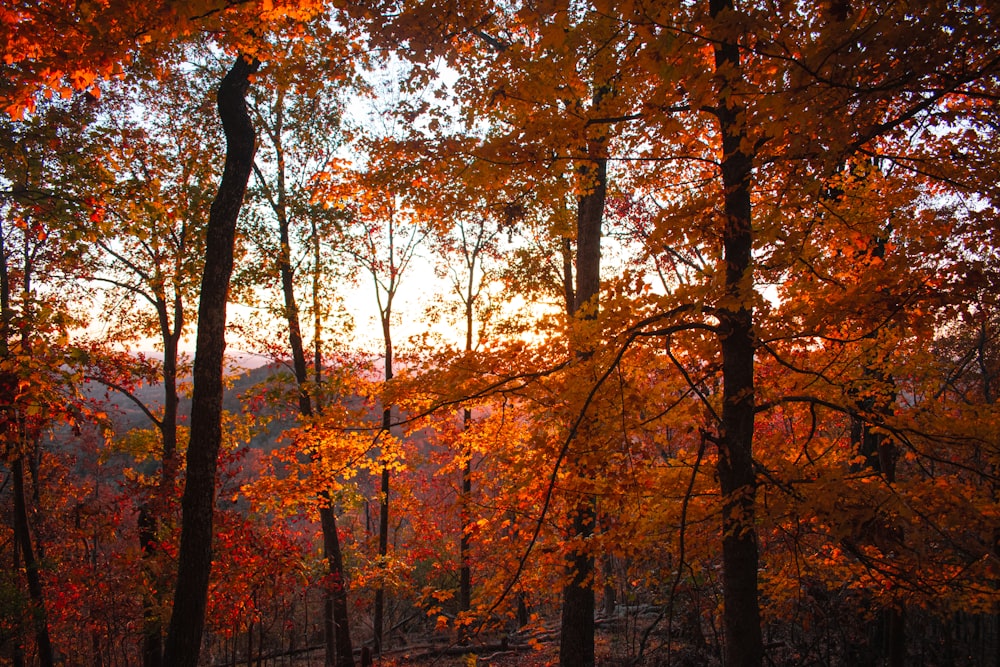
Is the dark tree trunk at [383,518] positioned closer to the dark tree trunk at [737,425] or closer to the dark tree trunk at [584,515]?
the dark tree trunk at [584,515]

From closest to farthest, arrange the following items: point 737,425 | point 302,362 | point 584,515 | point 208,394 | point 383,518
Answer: point 737,425 → point 584,515 → point 208,394 → point 302,362 → point 383,518

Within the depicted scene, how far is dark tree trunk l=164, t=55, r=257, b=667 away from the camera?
475 cm

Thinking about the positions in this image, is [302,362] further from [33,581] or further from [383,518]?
[33,581]

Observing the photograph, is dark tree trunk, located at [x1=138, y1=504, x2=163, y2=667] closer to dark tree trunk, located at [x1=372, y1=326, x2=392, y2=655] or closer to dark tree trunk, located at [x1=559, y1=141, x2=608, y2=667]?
dark tree trunk, located at [x1=372, y1=326, x2=392, y2=655]

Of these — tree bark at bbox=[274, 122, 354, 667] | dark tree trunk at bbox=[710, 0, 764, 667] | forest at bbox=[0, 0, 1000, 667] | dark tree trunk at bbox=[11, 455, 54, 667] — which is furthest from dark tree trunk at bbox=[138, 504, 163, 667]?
dark tree trunk at bbox=[710, 0, 764, 667]

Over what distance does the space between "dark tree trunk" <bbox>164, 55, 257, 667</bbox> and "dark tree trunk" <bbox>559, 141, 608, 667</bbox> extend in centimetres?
344

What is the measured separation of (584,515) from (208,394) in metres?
3.81

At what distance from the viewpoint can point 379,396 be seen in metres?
4.77

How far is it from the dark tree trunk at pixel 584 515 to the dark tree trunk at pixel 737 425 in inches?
39.9

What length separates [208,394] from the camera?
5172mm

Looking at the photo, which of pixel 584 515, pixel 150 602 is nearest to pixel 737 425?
pixel 584 515

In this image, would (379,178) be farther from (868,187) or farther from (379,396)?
(868,187)

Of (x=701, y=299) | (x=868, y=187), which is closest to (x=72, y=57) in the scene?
(x=701, y=299)

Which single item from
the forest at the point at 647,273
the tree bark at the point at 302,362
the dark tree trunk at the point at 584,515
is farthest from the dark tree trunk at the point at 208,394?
the tree bark at the point at 302,362
